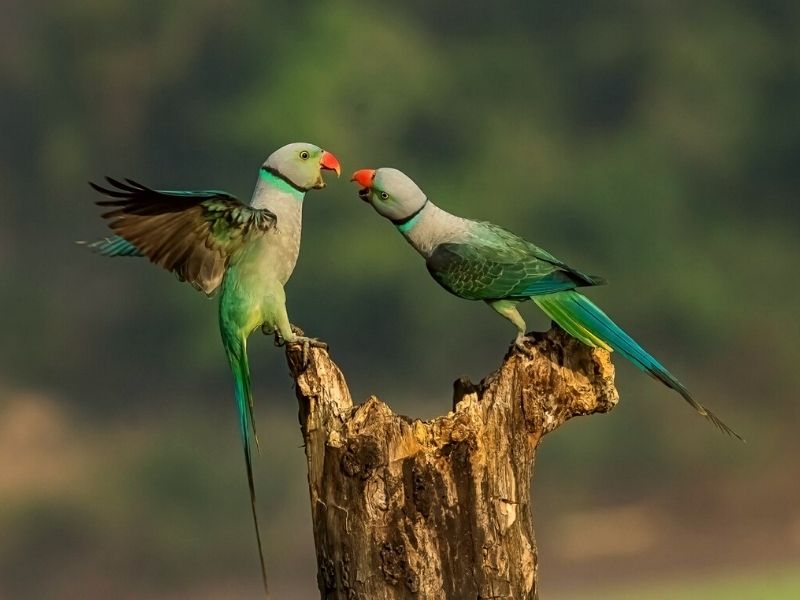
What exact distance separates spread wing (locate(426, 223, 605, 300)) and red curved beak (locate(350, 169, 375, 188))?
0.43m

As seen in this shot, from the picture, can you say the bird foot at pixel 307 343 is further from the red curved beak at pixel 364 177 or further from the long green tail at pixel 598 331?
the long green tail at pixel 598 331

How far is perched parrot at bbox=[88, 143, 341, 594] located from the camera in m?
4.38

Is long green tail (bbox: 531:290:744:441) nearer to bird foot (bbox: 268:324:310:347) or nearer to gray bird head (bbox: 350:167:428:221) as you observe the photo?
gray bird head (bbox: 350:167:428:221)

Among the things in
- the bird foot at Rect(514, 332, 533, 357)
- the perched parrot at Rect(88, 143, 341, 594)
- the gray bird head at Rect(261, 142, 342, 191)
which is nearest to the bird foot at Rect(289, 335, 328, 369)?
the perched parrot at Rect(88, 143, 341, 594)

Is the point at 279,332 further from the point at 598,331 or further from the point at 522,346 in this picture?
the point at 598,331

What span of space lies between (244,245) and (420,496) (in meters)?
1.35

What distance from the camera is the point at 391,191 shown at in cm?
463

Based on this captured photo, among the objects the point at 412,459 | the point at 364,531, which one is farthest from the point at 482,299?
the point at 364,531

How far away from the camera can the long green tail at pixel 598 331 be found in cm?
442

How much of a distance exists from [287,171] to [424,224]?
Answer: 0.66m

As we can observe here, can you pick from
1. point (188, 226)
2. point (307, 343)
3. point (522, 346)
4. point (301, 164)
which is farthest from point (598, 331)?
point (188, 226)

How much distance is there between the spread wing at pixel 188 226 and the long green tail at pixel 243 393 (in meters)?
0.25

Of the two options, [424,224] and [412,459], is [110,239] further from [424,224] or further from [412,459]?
[412,459]

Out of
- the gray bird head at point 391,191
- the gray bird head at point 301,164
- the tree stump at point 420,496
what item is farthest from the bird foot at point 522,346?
the gray bird head at point 301,164
